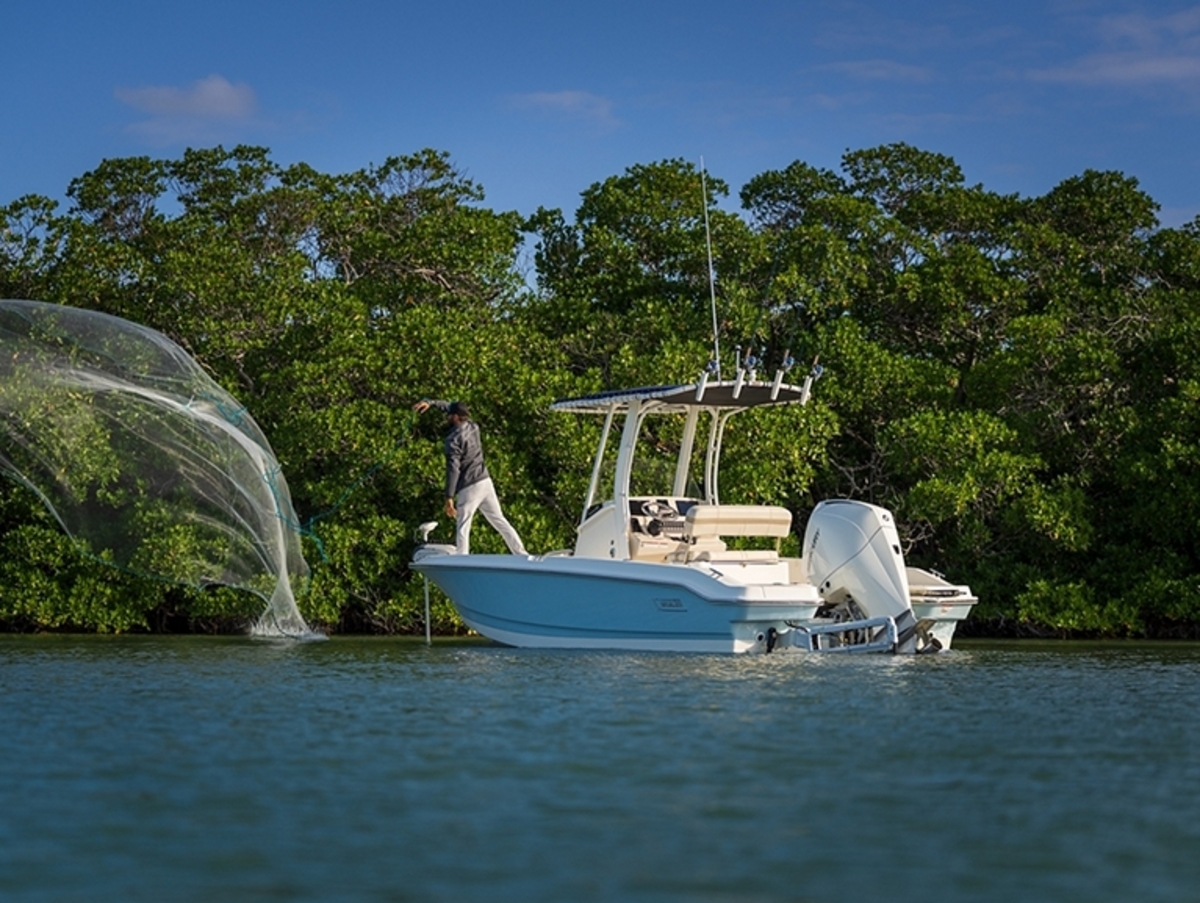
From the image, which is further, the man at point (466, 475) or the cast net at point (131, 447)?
the man at point (466, 475)

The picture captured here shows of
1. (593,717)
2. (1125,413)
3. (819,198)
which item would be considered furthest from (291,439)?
(593,717)

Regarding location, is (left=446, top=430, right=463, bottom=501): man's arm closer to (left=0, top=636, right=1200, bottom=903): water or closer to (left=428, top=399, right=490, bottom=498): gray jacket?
(left=428, top=399, right=490, bottom=498): gray jacket

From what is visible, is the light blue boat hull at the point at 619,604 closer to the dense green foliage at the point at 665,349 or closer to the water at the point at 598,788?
the water at the point at 598,788

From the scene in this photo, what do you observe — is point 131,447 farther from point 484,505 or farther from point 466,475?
point 484,505

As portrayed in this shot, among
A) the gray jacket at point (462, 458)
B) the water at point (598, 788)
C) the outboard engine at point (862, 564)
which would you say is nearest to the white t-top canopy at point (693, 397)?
the gray jacket at point (462, 458)

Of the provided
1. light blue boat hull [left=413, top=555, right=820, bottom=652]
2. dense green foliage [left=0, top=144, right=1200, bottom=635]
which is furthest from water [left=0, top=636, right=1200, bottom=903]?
dense green foliage [left=0, top=144, right=1200, bottom=635]

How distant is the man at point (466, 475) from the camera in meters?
19.4

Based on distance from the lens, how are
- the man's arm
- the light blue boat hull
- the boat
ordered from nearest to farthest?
the light blue boat hull < the boat < the man's arm

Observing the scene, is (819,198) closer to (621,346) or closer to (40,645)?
(621,346)

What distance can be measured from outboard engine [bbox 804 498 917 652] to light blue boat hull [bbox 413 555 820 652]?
708 mm

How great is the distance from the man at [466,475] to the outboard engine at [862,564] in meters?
3.32

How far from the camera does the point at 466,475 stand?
1947cm

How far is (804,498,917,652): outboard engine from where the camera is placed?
57.8 feet

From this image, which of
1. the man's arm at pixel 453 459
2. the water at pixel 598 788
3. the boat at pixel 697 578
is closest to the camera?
the water at pixel 598 788
